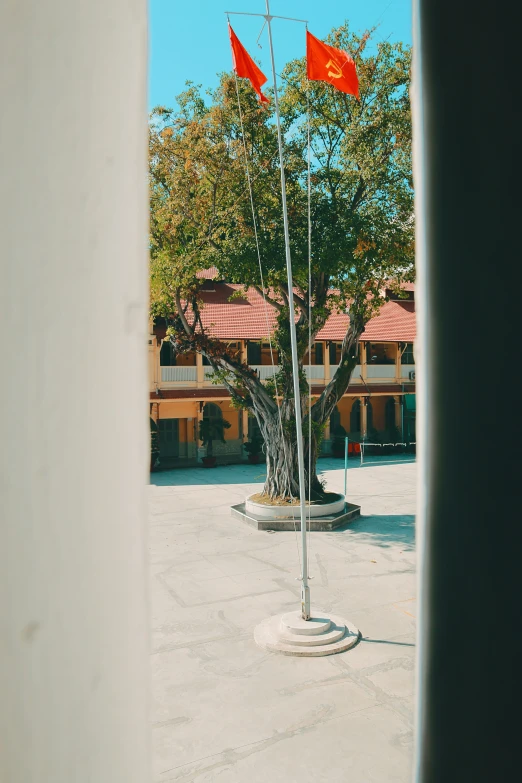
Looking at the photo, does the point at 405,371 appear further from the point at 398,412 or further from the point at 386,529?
the point at 386,529

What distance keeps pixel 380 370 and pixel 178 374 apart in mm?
9711

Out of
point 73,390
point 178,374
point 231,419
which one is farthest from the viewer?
point 231,419

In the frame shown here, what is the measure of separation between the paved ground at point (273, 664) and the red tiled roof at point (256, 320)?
11.3 metres

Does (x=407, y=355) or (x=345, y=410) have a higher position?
(x=407, y=355)

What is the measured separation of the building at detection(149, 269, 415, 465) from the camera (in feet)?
84.4

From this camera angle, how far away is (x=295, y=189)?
50.5 ft

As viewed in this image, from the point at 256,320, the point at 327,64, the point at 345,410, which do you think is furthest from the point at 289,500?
the point at 345,410

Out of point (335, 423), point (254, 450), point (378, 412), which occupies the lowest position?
point (254, 450)

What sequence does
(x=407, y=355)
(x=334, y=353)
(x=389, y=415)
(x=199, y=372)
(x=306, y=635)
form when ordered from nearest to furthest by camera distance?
(x=306, y=635) → (x=199, y=372) → (x=334, y=353) → (x=389, y=415) → (x=407, y=355)

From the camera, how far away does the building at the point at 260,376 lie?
2572cm

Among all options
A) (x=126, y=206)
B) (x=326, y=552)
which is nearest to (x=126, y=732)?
(x=126, y=206)

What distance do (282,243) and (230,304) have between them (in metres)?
13.4

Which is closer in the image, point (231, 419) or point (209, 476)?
point (209, 476)

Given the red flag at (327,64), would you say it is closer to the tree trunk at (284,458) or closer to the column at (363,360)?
the tree trunk at (284,458)
